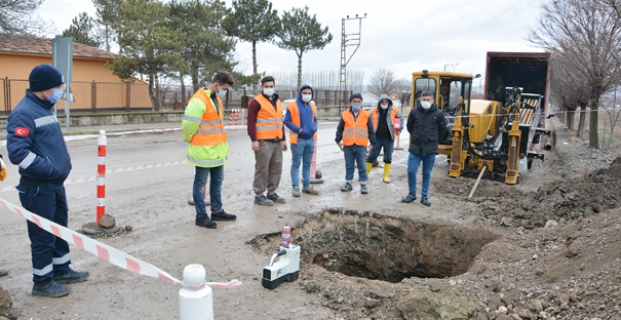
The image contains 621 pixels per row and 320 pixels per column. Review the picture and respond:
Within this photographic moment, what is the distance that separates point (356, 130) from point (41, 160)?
211 inches

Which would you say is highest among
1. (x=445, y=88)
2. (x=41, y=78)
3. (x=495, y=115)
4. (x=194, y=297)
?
(x=445, y=88)

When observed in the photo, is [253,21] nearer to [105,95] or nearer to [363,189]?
[105,95]

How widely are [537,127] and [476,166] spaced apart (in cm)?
243

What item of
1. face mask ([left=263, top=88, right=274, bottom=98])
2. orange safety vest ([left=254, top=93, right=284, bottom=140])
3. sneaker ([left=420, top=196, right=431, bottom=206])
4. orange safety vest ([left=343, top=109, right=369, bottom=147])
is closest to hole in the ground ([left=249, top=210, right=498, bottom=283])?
sneaker ([left=420, top=196, right=431, bottom=206])

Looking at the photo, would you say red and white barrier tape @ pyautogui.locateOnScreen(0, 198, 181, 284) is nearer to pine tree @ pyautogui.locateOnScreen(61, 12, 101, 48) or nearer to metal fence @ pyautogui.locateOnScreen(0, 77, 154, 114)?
metal fence @ pyautogui.locateOnScreen(0, 77, 154, 114)

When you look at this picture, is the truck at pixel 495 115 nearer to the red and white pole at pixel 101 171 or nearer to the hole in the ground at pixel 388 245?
the hole in the ground at pixel 388 245

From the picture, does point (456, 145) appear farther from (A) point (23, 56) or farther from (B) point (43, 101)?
(A) point (23, 56)

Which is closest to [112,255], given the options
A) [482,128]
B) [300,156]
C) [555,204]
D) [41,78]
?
[41,78]

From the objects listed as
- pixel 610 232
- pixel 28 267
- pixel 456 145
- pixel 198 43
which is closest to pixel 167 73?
pixel 198 43

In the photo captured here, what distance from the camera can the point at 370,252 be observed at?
6793 millimetres

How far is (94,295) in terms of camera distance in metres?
4.03

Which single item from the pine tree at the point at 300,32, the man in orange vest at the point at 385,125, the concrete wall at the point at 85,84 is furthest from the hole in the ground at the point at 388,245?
the pine tree at the point at 300,32

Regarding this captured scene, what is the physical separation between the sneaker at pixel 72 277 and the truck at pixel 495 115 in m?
7.38

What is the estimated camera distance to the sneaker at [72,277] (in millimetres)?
4189
